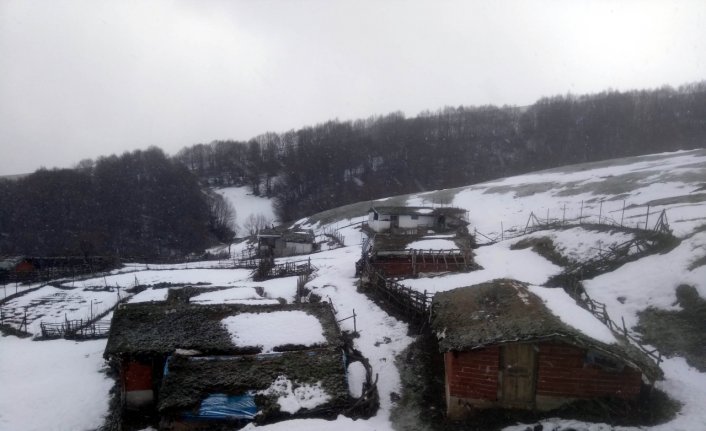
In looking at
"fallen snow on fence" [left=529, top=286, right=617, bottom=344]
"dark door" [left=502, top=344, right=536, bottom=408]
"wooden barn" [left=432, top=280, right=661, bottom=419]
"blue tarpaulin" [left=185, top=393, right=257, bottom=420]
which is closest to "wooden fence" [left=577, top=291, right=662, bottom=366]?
"fallen snow on fence" [left=529, top=286, right=617, bottom=344]

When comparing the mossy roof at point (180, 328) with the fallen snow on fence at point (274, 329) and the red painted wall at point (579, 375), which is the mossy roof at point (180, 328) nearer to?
the fallen snow on fence at point (274, 329)

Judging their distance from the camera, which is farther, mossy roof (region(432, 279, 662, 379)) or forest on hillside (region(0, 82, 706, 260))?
forest on hillside (region(0, 82, 706, 260))

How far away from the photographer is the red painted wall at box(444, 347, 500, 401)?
12945mm

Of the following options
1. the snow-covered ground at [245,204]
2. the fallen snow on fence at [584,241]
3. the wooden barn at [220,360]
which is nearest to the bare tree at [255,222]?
the snow-covered ground at [245,204]

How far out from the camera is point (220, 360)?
14289 millimetres

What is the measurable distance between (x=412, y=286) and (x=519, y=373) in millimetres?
13129

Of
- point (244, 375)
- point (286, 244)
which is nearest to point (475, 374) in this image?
point (244, 375)

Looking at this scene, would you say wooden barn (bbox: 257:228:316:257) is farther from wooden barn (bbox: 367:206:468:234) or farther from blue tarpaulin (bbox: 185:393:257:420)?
blue tarpaulin (bbox: 185:393:257:420)

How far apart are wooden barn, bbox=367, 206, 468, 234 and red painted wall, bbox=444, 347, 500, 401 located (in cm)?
3463

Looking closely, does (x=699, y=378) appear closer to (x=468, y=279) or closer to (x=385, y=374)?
(x=385, y=374)

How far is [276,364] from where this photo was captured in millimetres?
14148

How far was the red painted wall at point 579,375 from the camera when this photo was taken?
12.5 m

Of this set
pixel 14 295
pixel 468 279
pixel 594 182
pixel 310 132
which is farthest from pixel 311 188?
pixel 468 279

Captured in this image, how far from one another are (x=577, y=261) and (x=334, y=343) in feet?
57.4
